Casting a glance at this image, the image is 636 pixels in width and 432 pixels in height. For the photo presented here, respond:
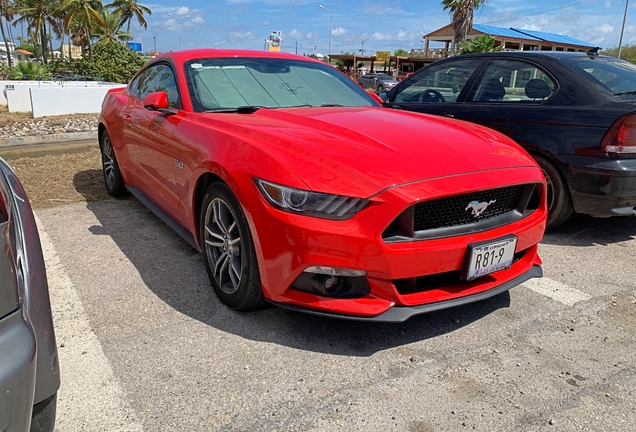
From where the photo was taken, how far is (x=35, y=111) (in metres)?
14.8

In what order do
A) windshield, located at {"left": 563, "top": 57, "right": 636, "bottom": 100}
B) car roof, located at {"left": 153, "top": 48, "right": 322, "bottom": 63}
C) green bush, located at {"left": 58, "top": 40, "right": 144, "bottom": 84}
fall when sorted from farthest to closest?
1. green bush, located at {"left": 58, "top": 40, "right": 144, "bottom": 84}
2. windshield, located at {"left": 563, "top": 57, "right": 636, "bottom": 100}
3. car roof, located at {"left": 153, "top": 48, "right": 322, "bottom": 63}

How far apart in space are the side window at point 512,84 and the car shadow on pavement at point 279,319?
209cm

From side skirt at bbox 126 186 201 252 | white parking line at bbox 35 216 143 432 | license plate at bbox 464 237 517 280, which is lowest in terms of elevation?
white parking line at bbox 35 216 143 432

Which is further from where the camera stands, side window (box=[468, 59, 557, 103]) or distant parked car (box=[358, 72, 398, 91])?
distant parked car (box=[358, 72, 398, 91])

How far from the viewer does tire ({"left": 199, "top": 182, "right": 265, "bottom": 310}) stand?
2592 mm

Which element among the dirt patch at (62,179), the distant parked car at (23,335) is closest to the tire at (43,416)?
the distant parked car at (23,335)

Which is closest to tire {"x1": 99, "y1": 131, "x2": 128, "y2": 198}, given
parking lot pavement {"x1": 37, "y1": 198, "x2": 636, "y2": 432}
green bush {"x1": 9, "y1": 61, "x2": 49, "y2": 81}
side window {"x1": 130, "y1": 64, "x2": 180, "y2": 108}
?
side window {"x1": 130, "y1": 64, "x2": 180, "y2": 108}

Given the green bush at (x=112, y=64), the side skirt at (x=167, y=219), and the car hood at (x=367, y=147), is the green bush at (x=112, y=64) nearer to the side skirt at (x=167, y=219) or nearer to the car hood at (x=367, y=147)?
the side skirt at (x=167, y=219)

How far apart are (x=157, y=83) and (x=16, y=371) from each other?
335 cm

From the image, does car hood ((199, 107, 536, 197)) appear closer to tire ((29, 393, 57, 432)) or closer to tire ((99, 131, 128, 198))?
tire ((29, 393, 57, 432))

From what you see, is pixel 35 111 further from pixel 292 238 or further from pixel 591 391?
pixel 591 391

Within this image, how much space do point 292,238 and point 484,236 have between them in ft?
3.26

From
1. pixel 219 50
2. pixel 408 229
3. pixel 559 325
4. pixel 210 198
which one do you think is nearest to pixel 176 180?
pixel 210 198

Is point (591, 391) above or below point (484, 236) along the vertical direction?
below
